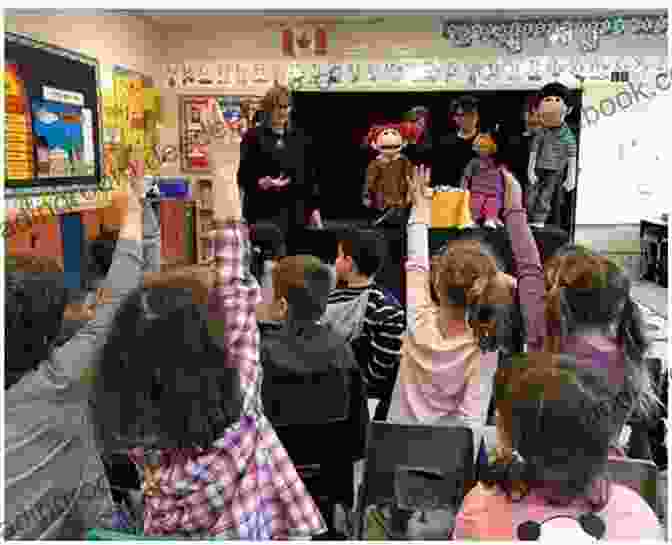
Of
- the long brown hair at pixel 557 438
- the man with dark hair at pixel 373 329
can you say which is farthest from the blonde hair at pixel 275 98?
the long brown hair at pixel 557 438

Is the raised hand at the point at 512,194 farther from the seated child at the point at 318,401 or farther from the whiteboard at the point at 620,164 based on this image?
the whiteboard at the point at 620,164

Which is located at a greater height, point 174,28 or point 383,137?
point 174,28

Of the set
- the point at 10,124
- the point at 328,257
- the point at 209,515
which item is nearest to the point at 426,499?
the point at 209,515

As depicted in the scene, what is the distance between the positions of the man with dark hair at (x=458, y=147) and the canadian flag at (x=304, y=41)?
4.51 feet

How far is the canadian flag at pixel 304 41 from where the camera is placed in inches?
228

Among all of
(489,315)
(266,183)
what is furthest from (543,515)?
(266,183)

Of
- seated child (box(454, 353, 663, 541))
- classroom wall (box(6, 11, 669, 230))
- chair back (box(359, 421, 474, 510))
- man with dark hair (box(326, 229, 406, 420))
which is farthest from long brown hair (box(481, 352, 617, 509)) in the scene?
classroom wall (box(6, 11, 669, 230))

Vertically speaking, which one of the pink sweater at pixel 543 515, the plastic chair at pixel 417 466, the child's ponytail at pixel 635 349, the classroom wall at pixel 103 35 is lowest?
the plastic chair at pixel 417 466

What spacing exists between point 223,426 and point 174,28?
5.40 m

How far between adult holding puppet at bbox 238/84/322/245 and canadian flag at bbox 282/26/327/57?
7.03 ft

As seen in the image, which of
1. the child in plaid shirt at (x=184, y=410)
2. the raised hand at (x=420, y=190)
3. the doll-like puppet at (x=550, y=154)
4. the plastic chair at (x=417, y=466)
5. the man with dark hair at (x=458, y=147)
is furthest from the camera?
the man with dark hair at (x=458, y=147)

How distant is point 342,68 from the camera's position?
19.1 ft

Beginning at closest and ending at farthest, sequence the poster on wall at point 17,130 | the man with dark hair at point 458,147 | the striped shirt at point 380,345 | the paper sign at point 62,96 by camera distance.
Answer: the striped shirt at point 380,345
the poster on wall at point 17,130
the paper sign at point 62,96
the man with dark hair at point 458,147

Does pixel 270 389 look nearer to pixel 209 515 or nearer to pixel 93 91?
pixel 209 515
